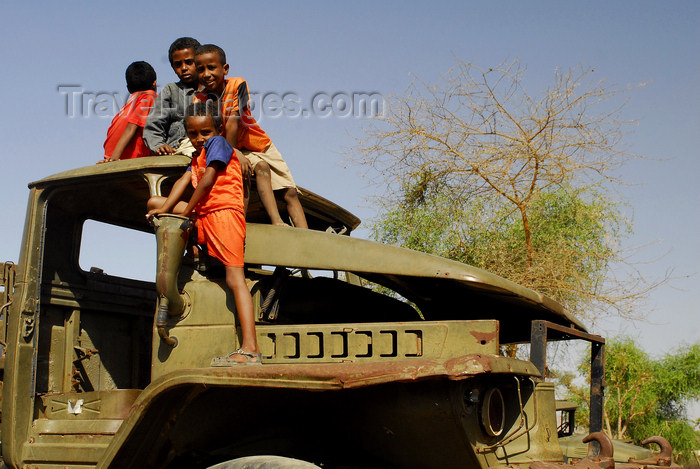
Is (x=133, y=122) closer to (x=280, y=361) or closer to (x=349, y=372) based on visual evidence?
(x=280, y=361)

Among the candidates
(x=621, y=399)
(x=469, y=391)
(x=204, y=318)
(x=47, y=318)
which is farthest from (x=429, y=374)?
(x=621, y=399)

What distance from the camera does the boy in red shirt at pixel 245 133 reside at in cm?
471

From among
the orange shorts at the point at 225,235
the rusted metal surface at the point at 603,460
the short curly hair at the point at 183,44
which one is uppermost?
the short curly hair at the point at 183,44

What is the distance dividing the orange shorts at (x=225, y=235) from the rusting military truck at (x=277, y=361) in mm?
116

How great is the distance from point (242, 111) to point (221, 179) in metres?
0.84

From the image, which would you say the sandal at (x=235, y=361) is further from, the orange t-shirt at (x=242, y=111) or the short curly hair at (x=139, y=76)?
the short curly hair at (x=139, y=76)

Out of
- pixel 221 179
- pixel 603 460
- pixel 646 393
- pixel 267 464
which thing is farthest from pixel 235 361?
pixel 646 393

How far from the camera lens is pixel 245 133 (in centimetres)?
489

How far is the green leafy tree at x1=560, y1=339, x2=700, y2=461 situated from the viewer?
1509cm

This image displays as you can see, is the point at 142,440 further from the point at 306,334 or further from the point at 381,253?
the point at 381,253

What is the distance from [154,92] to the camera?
5.71 meters

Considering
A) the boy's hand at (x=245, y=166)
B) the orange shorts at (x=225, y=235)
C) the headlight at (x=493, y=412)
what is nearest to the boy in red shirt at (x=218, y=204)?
the orange shorts at (x=225, y=235)

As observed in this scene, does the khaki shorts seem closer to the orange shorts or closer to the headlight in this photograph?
the orange shorts

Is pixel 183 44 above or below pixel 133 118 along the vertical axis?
above
